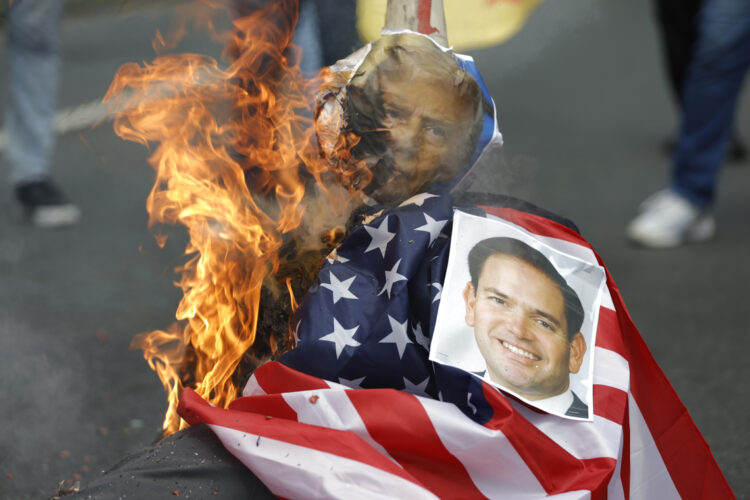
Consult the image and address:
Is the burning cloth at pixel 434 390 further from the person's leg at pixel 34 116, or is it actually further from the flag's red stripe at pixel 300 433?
the person's leg at pixel 34 116

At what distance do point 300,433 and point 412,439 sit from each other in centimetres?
19

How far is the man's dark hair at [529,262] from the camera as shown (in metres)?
1.73

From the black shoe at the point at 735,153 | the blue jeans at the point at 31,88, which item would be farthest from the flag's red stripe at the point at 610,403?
the black shoe at the point at 735,153

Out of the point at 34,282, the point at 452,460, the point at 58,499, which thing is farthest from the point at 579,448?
the point at 34,282

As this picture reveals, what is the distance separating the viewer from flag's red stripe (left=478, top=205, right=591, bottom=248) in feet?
6.12

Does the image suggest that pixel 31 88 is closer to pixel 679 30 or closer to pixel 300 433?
pixel 679 30

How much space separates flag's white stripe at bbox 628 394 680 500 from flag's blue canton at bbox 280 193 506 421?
36cm

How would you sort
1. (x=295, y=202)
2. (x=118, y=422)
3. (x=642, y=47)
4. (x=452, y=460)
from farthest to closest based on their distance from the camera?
(x=642, y=47)
(x=118, y=422)
(x=295, y=202)
(x=452, y=460)

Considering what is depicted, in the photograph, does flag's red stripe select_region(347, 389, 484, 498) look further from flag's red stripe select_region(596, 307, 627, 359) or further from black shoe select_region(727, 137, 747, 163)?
black shoe select_region(727, 137, 747, 163)

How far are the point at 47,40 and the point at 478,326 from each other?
3.51 metres

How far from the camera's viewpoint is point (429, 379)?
170cm

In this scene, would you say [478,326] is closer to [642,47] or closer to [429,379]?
[429,379]

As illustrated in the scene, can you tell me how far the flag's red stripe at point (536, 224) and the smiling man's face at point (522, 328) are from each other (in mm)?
137

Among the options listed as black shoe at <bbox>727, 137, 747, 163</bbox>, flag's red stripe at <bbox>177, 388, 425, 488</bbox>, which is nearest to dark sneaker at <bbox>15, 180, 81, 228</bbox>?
flag's red stripe at <bbox>177, 388, 425, 488</bbox>
